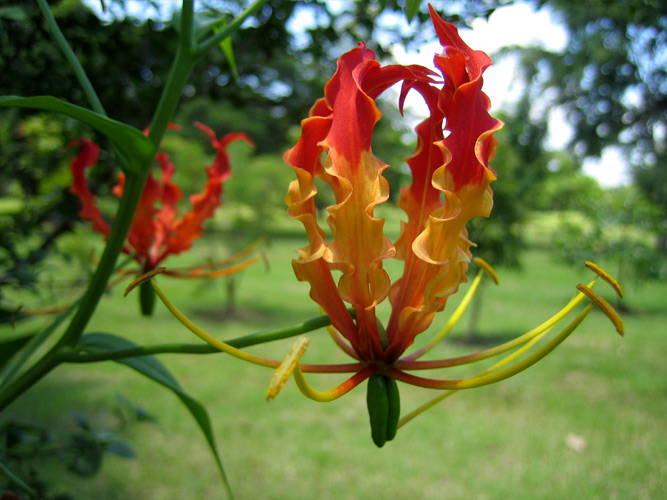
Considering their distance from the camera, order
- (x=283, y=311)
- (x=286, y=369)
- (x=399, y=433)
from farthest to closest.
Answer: (x=283, y=311) < (x=399, y=433) < (x=286, y=369)

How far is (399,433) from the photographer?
263 centimetres

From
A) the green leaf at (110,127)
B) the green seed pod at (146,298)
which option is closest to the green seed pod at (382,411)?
the green leaf at (110,127)

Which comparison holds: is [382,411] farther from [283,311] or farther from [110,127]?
[283,311]

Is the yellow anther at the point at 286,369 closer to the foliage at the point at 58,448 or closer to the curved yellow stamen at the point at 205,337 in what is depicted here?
the curved yellow stamen at the point at 205,337

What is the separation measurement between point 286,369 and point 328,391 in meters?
0.05

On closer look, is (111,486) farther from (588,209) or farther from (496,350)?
(588,209)

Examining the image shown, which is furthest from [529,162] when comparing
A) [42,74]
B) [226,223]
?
[42,74]

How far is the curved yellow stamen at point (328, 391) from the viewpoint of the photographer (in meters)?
0.41


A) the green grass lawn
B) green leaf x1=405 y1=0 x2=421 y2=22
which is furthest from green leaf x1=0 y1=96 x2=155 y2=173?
the green grass lawn

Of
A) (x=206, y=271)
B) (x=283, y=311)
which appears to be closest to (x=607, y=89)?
(x=283, y=311)

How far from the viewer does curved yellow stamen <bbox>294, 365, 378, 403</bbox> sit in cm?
41

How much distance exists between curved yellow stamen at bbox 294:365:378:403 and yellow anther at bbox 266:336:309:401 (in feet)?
0.05

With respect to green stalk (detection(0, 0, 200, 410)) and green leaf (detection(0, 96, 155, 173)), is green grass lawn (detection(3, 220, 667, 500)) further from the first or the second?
green leaf (detection(0, 96, 155, 173))

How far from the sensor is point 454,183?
414mm
